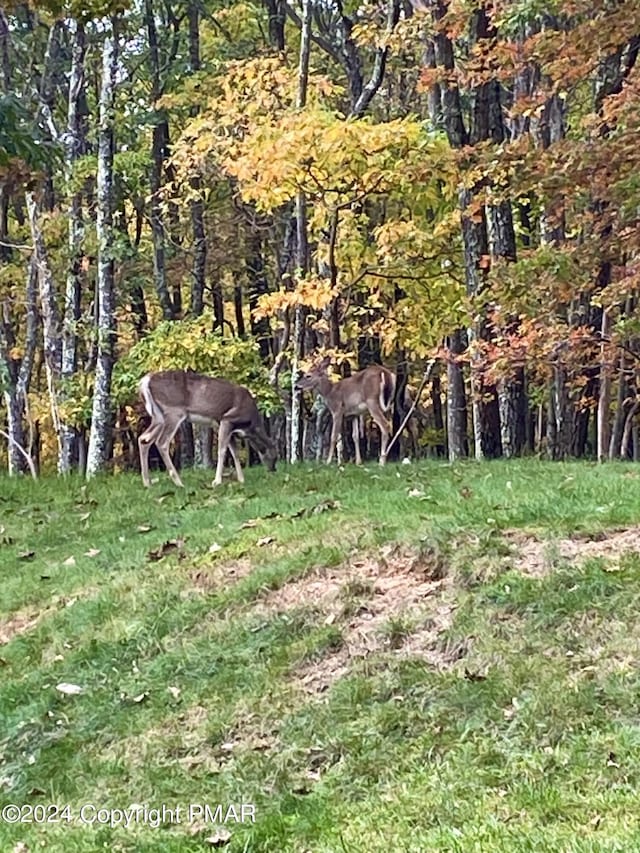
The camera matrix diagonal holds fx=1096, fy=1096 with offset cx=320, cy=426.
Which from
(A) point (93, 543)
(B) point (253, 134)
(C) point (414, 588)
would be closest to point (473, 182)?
(B) point (253, 134)

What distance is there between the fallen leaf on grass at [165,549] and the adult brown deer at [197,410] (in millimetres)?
3993

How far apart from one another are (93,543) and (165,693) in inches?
146

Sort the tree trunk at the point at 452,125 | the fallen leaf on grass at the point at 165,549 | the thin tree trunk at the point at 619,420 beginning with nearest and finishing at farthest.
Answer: the fallen leaf on grass at the point at 165,549
the tree trunk at the point at 452,125
the thin tree trunk at the point at 619,420

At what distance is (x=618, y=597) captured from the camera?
5.40 meters

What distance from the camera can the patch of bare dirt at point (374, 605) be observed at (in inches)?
214

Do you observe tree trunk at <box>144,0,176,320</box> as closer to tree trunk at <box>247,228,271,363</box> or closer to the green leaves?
tree trunk at <box>247,228,271,363</box>

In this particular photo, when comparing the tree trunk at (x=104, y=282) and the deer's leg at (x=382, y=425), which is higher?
the tree trunk at (x=104, y=282)

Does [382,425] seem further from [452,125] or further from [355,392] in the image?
[452,125]

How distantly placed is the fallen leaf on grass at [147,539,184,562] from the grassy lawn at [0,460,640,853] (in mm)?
24

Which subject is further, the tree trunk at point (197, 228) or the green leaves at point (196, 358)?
the tree trunk at point (197, 228)

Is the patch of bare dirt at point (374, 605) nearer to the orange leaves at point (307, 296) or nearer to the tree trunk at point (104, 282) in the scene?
the tree trunk at point (104, 282)

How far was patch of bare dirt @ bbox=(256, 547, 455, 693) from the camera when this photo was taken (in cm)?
545

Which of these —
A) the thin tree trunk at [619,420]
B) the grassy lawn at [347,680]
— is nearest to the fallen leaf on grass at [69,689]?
the grassy lawn at [347,680]

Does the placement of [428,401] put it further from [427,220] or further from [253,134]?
[253,134]
